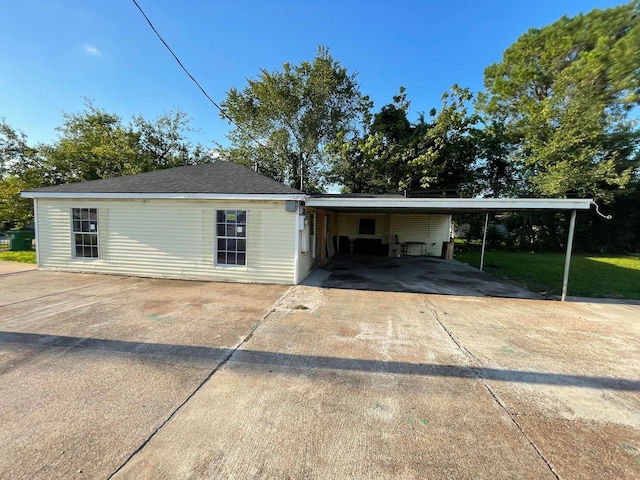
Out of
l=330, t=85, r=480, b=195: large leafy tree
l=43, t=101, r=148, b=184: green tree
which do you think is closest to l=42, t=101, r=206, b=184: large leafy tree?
l=43, t=101, r=148, b=184: green tree

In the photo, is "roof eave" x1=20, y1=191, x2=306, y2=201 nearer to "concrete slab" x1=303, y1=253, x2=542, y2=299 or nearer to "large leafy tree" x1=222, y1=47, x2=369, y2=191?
"concrete slab" x1=303, y1=253, x2=542, y2=299

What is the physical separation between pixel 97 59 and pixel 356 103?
564 inches

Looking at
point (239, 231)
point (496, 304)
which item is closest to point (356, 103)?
point (239, 231)

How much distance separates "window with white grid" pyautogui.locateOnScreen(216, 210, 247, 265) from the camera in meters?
7.33

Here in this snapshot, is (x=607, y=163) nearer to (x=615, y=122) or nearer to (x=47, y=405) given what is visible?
(x=615, y=122)

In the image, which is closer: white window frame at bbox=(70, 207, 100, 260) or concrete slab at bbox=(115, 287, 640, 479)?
concrete slab at bbox=(115, 287, 640, 479)

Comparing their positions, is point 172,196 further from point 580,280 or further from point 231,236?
point 580,280

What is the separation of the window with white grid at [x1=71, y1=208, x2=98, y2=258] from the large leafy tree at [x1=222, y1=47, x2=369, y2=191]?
38.0 feet

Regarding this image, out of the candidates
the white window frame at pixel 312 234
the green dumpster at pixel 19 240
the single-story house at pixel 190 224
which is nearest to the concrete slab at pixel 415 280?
the white window frame at pixel 312 234

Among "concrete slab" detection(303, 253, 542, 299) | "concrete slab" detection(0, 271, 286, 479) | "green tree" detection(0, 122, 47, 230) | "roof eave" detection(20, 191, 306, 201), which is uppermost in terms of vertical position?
"green tree" detection(0, 122, 47, 230)

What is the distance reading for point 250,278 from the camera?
24.1 ft

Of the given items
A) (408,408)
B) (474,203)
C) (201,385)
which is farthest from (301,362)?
(474,203)

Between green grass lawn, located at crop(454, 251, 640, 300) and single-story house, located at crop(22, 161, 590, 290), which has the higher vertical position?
single-story house, located at crop(22, 161, 590, 290)

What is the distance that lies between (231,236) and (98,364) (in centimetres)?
460
